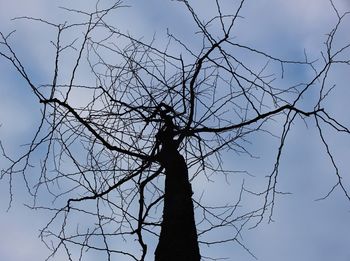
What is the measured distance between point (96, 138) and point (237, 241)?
1.20m

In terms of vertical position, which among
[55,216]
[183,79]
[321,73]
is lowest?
[55,216]

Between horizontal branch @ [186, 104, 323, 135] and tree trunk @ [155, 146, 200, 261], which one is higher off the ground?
horizontal branch @ [186, 104, 323, 135]

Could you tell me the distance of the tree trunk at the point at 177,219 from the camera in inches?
111

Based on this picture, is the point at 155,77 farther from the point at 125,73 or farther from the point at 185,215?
the point at 185,215

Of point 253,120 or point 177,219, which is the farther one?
point 253,120

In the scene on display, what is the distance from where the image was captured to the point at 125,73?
149 inches

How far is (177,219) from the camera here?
9.80ft

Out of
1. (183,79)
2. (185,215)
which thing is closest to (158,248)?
(185,215)

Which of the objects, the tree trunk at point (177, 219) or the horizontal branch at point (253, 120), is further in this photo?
the horizontal branch at point (253, 120)

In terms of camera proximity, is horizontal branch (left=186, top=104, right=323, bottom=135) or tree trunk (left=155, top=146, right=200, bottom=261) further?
horizontal branch (left=186, top=104, right=323, bottom=135)

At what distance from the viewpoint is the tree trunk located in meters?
2.83

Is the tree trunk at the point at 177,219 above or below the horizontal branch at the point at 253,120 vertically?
below

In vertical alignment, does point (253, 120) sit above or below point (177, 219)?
above

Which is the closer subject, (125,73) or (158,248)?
(158,248)
